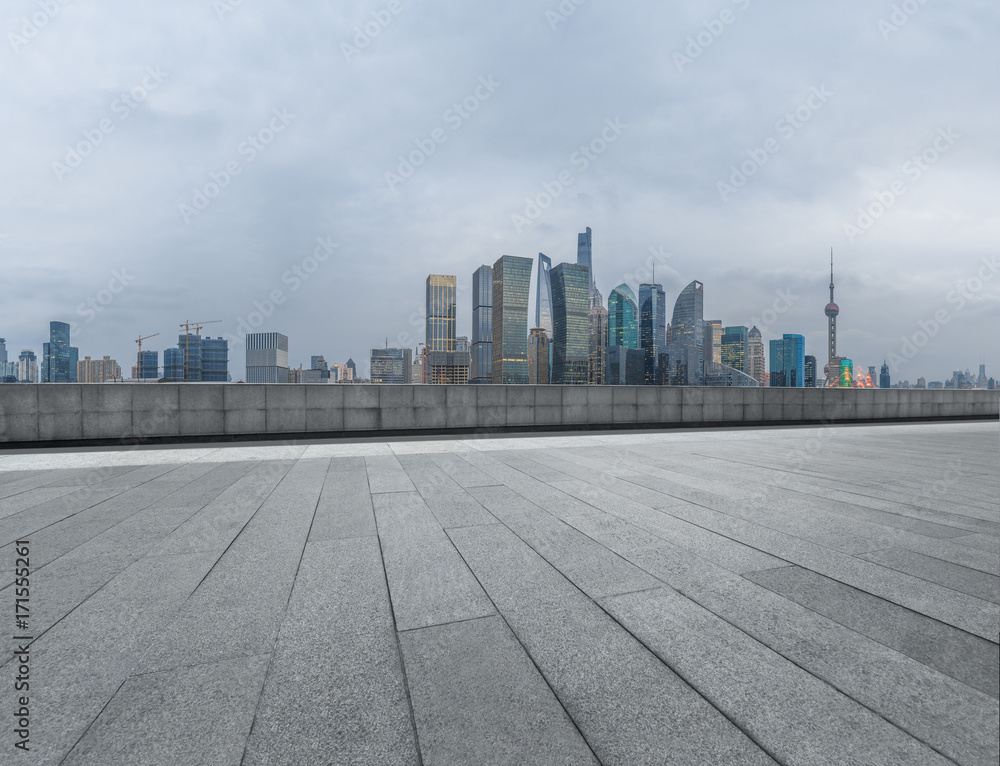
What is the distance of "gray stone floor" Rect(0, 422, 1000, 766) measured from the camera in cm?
183

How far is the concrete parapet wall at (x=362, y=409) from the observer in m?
9.86

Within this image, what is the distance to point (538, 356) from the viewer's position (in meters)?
99.5

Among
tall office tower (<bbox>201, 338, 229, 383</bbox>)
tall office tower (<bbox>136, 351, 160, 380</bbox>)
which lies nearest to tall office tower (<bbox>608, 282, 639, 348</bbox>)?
tall office tower (<bbox>201, 338, 229, 383</bbox>)

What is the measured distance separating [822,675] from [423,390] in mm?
10502

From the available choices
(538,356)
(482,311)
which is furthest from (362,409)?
(482,311)

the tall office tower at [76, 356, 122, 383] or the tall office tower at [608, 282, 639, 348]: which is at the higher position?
the tall office tower at [608, 282, 639, 348]

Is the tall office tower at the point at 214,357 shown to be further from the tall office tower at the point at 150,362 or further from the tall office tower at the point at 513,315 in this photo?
the tall office tower at the point at 513,315

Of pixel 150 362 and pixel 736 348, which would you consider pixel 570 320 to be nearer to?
pixel 736 348

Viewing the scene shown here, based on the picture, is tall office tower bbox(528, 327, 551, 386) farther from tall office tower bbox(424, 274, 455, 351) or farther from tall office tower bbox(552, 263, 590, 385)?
tall office tower bbox(424, 274, 455, 351)

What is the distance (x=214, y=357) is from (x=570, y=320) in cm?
9026

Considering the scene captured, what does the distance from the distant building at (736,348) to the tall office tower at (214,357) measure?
4341 inches

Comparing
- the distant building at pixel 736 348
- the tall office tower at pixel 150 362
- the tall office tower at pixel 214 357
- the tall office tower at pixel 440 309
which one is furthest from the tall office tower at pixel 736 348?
the tall office tower at pixel 150 362

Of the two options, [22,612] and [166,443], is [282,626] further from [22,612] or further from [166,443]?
[166,443]

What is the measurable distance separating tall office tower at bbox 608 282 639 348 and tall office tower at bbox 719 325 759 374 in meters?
64.2
